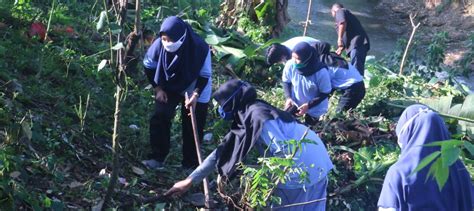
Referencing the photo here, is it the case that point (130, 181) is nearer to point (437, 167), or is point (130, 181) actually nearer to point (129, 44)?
point (129, 44)

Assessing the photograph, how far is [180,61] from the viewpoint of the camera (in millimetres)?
5398

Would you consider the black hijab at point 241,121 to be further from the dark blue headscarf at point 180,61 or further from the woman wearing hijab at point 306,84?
the woman wearing hijab at point 306,84

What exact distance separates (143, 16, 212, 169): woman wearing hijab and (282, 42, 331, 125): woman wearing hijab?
3.48ft

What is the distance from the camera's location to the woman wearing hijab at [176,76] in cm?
534

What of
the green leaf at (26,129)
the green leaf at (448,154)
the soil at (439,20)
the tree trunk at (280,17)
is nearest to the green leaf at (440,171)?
the green leaf at (448,154)

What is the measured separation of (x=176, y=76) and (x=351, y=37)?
4.07 meters

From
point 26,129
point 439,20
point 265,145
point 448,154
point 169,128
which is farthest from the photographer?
point 439,20

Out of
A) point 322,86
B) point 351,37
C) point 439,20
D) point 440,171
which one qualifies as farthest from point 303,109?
point 439,20

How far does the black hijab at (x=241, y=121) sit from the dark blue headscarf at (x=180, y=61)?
1.06 meters

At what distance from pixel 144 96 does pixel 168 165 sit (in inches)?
41.0

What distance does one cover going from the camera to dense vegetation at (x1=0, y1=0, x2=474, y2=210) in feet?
16.1

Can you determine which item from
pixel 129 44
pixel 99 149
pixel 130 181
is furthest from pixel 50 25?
pixel 129 44

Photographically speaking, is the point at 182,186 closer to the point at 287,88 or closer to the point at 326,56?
the point at 287,88

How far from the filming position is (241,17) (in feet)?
31.4
